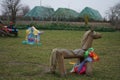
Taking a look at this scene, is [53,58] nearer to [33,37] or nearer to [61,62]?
[61,62]

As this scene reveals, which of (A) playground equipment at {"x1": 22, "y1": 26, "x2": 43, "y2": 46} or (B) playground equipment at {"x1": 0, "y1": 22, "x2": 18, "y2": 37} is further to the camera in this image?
(B) playground equipment at {"x1": 0, "y1": 22, "x2": 18, "y2": 37}

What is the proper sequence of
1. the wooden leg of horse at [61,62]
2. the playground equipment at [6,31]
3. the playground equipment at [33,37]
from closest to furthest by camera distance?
the wooden leg of horse at [61,62] < the playground equipment at [33,37] < the playground equipment at [6,31]

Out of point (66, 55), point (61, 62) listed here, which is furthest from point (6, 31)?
point (61, 62)

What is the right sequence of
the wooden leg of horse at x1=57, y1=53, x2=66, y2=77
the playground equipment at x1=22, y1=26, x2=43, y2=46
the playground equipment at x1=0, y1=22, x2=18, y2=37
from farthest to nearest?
the playground equipment at x1=0, y1=22, x2=18, y2=37 → the playground equipment at x1=22, y1=26, x2=43, y2=46 → the wooden leg of horse at x1=57, y1=53, x2=66, y2=77

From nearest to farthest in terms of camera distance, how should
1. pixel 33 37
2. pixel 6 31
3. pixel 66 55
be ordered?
1. pixel 66 55
2. pixel 33 37
3. pixel 6 31

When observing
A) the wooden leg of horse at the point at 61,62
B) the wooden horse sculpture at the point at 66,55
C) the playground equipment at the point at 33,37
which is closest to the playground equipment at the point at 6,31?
the playground equipment at the point at 33,37

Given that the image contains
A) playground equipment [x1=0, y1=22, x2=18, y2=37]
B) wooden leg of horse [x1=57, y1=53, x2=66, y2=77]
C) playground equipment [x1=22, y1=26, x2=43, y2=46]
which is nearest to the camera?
wooden leg of horse [x1=57, y1=53, x2=66, y2=77]

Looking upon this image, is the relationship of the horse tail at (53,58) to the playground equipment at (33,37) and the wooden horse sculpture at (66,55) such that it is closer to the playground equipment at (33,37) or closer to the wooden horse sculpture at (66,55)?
the wooden horse sculpture at (66,55)

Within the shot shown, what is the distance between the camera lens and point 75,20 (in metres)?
54.8

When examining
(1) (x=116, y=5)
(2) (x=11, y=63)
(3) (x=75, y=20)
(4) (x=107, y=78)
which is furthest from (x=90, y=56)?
(1) (x=116, y=5)

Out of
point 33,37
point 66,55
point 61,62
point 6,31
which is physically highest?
point 66,55

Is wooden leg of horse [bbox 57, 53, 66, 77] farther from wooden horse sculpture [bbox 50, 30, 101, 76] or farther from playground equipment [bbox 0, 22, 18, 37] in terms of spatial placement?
playground equipment [bbox 0, 22, 18, 37]

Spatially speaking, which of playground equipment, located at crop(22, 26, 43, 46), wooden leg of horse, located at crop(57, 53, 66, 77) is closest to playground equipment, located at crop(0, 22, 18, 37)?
playground equipment, located at crop(22, 26, 43, 46)

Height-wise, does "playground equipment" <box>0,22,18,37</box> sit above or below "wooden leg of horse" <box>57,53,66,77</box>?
below
